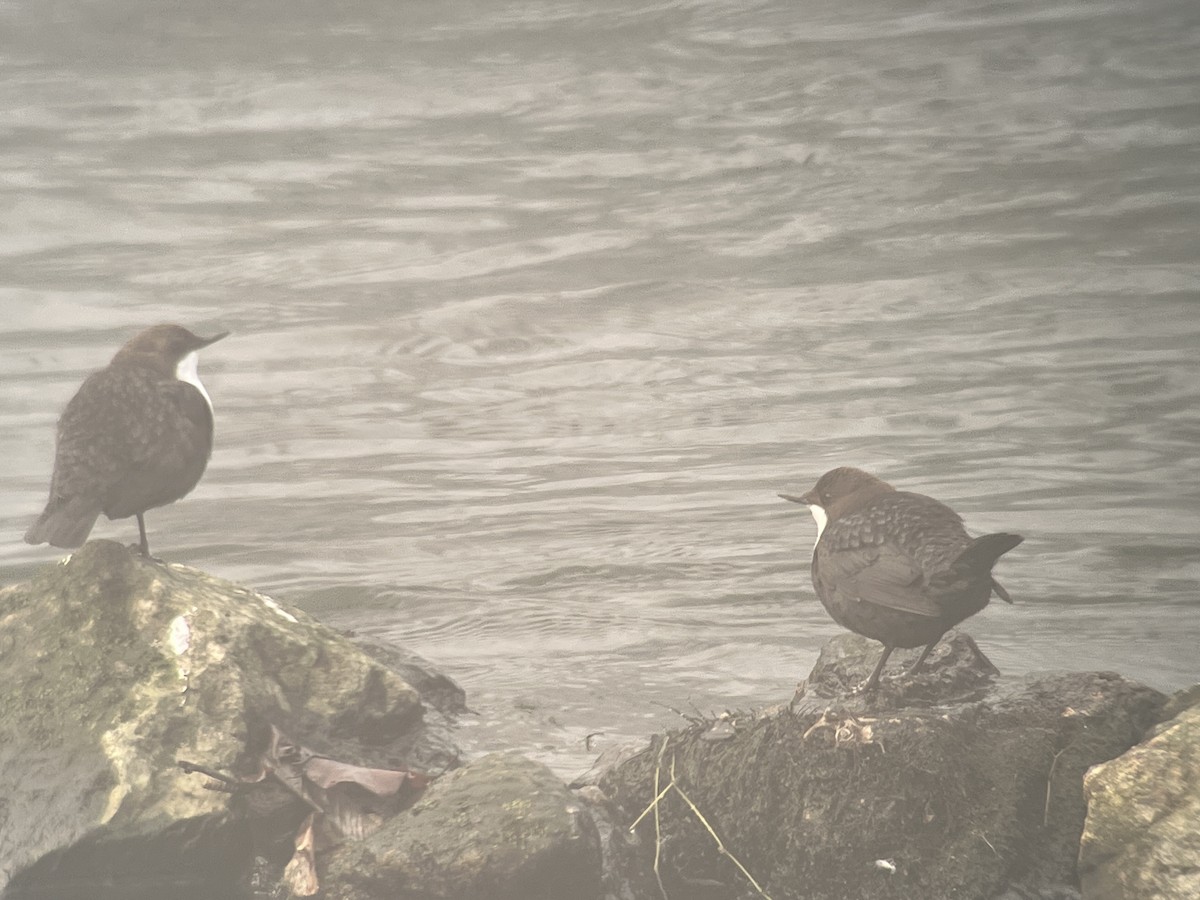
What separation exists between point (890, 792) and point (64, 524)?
233 centimetres

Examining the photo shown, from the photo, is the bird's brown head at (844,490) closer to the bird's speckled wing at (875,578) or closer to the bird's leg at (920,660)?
the bird's speckled wing at (875,578)

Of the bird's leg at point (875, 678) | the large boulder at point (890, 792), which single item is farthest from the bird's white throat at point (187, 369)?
the bird's leg at point (875, 678)

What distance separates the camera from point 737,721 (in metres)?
3.40

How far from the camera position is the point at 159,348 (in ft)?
14.8

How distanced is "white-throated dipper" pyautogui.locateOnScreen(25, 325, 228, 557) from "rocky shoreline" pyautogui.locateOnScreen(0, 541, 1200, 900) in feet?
0.52

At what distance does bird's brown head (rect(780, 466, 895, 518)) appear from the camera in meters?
3.97

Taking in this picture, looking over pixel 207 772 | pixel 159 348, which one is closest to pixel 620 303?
pixel 159 348

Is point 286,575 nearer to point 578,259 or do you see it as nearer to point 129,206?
point 578,259

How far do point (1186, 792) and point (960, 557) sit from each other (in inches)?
31.4

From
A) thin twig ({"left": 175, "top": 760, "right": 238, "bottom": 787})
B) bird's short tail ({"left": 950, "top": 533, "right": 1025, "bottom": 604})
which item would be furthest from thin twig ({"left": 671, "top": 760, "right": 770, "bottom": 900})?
thin twig ({"left": 175, "top": 760, "right": 238, "bottom": 787})

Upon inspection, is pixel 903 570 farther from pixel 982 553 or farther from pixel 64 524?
pixel 64 524

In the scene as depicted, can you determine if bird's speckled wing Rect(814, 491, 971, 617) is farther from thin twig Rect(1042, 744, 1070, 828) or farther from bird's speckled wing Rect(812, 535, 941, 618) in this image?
thin twig Rect(1042, 744, 1070, 828)

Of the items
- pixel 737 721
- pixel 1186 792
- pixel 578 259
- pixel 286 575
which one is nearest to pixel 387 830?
pixel 737 721

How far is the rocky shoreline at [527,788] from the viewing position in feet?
9.37
